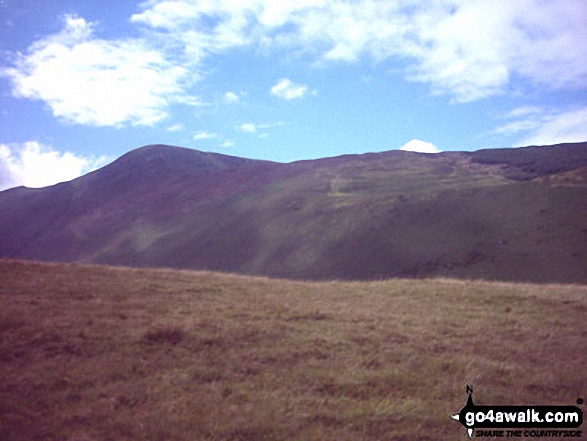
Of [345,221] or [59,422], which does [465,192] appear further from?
[59,422]

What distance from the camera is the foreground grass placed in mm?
6488

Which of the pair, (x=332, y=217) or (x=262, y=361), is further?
(x=332, y=217)

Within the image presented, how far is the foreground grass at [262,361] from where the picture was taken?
6488mm

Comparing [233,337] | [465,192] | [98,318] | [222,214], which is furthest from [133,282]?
[222,214]

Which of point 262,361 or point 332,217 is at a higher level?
point 332,217

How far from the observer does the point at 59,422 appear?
6.41 metres

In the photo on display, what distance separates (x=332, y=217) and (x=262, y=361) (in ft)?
223

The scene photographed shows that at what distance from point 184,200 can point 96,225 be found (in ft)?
62.7

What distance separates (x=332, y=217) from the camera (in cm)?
7650

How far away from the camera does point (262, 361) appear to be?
28.9ft

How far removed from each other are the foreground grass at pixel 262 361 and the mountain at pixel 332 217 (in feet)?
137

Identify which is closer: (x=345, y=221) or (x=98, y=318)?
(x=98, y=318)

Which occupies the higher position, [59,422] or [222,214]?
[222,214]

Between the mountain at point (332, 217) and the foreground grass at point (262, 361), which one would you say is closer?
the foreground grass at point (262, 361)
